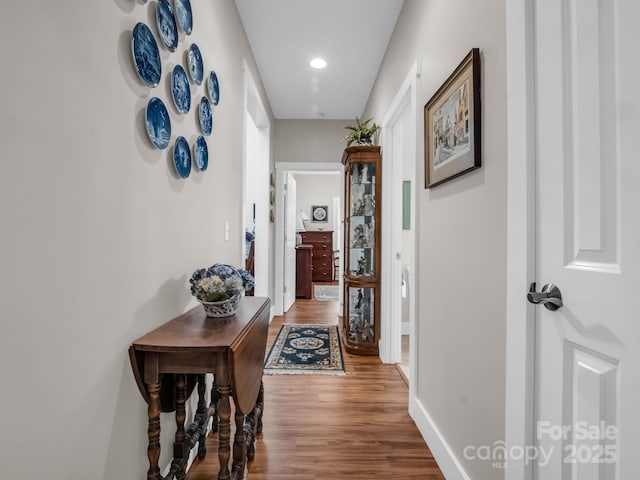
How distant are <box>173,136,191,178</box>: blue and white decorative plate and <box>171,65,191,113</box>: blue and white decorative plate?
14 centimetres


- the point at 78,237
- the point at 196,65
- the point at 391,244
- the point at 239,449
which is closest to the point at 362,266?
the point at 391,244

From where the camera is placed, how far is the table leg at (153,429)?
1191 millimetres

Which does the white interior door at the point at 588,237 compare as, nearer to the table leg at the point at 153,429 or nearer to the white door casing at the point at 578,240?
the white door casing at the point at 578,240

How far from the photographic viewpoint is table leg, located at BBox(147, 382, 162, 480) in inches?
46.9

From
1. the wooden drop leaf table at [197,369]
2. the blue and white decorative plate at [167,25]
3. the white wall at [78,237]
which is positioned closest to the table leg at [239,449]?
the wooden drop leaf table at [197,369]

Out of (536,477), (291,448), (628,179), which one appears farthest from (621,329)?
(291,448)

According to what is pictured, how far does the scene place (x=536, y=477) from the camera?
3.35ft

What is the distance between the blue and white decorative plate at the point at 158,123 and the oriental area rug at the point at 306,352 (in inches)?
83.2

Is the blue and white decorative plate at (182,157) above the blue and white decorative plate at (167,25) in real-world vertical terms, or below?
below

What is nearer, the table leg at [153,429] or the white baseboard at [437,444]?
the table leg at [153,429]

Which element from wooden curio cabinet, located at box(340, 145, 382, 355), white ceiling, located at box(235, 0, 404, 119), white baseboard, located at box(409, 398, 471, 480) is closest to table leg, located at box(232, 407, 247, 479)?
white baseboard, located at box(409, 398, 471, 480)

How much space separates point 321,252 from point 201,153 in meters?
6.76

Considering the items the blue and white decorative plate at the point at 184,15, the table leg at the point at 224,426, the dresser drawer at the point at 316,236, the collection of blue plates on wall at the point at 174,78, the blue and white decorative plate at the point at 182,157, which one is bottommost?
the table leg at the point at 224,426

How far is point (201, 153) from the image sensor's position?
1830mm
